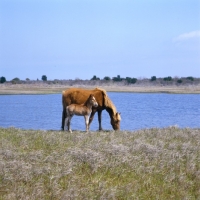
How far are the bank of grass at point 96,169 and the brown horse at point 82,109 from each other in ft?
10.9

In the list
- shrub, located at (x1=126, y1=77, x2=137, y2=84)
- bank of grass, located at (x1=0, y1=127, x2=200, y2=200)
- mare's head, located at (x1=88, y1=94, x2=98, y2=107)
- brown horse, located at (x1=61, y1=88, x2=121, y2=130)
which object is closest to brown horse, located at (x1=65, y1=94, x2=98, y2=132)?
mare's head, located at (x1=88, y1=94, x2=98, y2=107)

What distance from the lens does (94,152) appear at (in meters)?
11.2

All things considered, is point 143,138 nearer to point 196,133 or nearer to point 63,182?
point 196,133

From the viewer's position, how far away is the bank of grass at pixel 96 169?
9156 mm

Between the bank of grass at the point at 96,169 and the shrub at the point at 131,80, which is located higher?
the shrub at the point at 131,80

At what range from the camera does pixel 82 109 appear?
55.9 feet

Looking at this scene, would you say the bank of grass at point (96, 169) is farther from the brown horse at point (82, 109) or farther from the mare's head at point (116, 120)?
the mare's head at point (116, 120)

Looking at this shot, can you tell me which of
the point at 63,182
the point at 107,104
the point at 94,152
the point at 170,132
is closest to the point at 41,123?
the point at 107,104

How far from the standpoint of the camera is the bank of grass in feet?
30.0

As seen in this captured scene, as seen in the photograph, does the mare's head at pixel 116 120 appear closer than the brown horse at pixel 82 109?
No

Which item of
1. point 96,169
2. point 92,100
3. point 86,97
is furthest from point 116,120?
point 96,169

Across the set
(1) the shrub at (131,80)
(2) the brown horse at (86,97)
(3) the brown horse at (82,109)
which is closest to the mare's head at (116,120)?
(2) the brown horse at (86,97)

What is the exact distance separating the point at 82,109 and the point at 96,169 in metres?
6.84

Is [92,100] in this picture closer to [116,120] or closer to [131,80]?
[116,120]
